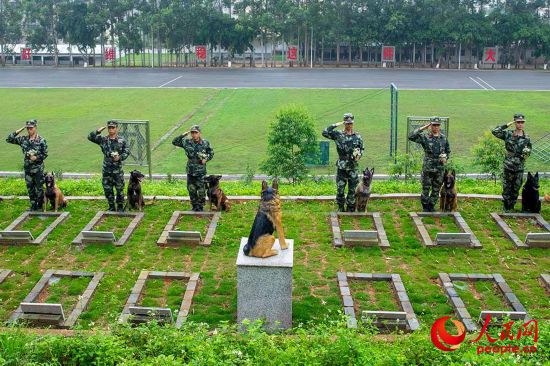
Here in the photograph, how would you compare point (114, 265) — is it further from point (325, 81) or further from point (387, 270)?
point (325, 81)

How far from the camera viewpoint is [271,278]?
923 cm

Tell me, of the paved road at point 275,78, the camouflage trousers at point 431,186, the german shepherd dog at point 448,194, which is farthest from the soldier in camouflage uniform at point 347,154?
the paved road at point 275,78

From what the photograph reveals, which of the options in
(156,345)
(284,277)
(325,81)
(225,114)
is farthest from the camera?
(325,81)

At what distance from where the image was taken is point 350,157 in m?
13.4

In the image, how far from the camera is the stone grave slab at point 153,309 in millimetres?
9023

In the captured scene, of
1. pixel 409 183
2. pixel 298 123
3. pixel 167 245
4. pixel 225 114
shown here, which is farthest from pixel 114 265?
pixel 225 114

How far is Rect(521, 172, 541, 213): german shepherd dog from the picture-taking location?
13.6 meters

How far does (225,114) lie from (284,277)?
27.6m

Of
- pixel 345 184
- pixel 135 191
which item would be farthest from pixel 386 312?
pixel 135 191

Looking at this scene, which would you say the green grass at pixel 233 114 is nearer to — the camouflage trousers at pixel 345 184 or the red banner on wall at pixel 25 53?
the camouflage trousers at pixel 345 184

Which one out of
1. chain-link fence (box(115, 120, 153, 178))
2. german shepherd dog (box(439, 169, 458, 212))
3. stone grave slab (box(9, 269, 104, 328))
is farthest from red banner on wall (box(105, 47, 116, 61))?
stone grave slab (box(9, 269, 104, 328))

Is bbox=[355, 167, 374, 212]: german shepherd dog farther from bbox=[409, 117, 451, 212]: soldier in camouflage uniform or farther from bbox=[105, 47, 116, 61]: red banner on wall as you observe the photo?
bbox=[105, 47, 116, 61]: red banner on wall

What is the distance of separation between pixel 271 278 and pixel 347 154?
4.86m

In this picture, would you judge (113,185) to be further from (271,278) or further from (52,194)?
(271,278)
